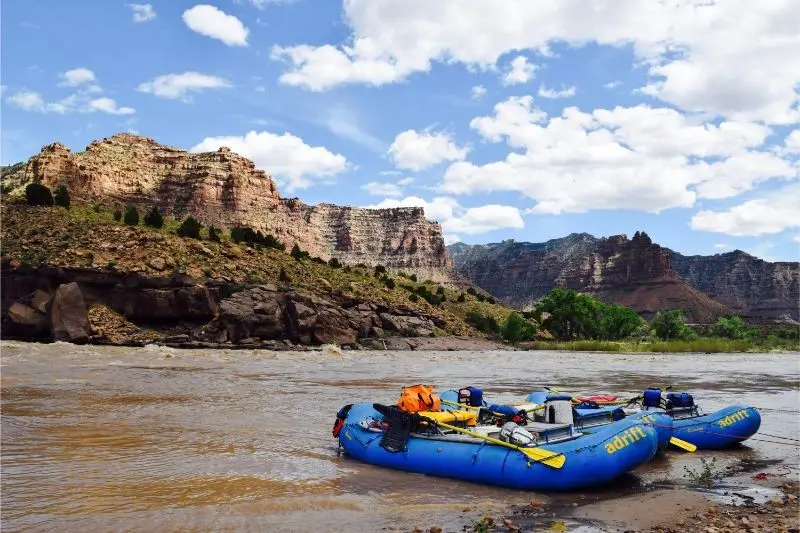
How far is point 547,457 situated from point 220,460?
532 cm

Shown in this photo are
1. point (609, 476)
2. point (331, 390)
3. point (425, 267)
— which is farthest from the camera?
point (425, 267)

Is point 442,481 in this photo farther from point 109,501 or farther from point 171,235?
point 171,235

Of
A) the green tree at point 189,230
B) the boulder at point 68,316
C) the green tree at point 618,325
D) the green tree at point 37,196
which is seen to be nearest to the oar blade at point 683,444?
the boulder at point 68,316

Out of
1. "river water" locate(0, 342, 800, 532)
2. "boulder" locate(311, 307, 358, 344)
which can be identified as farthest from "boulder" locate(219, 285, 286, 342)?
"river water" locate(0, 342, 800, 532)

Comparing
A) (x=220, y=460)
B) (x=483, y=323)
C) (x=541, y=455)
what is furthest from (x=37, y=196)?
(x=541, y=455)

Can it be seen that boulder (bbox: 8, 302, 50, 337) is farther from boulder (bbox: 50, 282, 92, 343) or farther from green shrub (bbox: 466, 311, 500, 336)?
green shrub (bbox: 466, 311, 500, 336)

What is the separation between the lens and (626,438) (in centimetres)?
876

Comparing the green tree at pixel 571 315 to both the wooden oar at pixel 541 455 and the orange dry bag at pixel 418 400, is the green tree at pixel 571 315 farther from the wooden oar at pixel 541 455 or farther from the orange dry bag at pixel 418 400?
the wooden oar at pixel 541 455

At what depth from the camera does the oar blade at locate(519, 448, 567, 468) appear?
8273mm

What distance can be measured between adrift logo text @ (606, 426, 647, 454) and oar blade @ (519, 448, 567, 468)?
0.71m

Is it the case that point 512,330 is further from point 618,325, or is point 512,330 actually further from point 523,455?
point 523,455

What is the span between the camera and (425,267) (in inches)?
7466

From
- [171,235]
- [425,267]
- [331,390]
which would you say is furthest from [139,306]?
[425,267]

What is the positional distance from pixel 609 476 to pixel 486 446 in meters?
1.77
